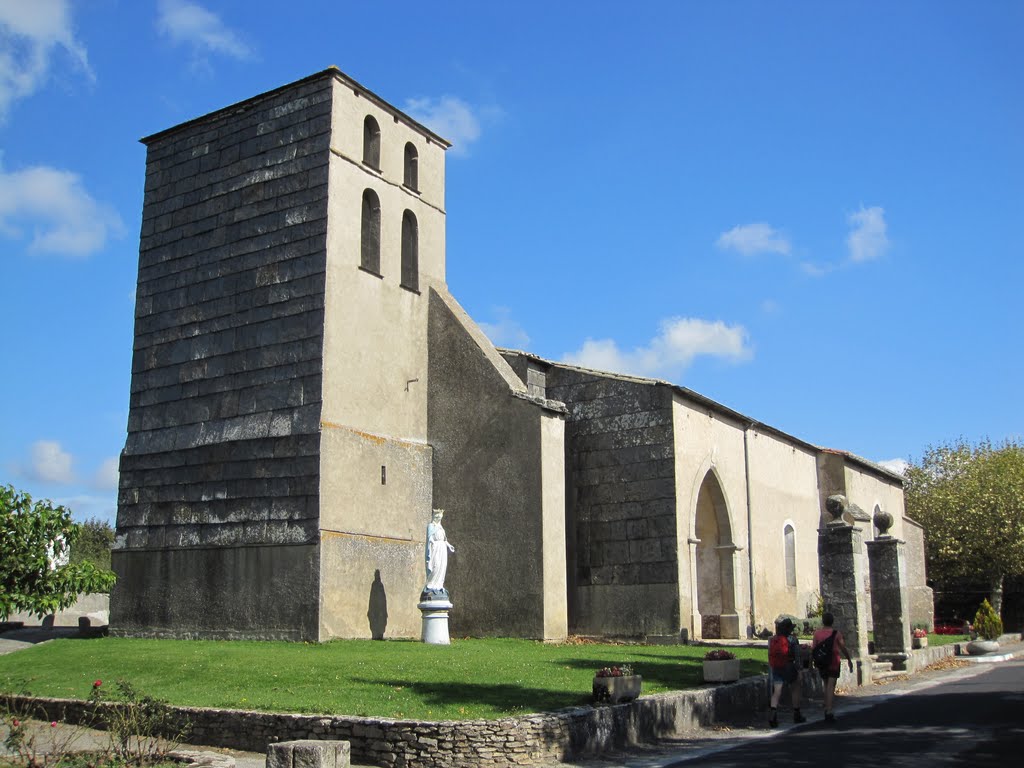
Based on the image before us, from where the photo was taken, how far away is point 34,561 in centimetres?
1315

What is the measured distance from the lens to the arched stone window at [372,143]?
24547 millimetres

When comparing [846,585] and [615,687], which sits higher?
[846,585]

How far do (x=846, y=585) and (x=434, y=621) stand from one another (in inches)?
324

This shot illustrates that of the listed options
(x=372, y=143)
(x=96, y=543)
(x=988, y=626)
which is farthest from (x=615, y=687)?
(x=96, y=543)

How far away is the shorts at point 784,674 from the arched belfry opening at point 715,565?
1196cm

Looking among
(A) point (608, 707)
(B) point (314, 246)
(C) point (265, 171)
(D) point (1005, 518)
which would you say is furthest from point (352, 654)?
(D) point (1005, 518)

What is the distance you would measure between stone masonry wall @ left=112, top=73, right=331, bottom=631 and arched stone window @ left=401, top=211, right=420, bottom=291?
2.96m

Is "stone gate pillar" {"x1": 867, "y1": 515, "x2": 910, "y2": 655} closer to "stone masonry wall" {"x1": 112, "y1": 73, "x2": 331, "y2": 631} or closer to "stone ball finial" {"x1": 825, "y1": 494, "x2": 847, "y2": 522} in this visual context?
"stone ball finial" {"x1": 825, "y1": 494, "x2": 847, "y2": 522}

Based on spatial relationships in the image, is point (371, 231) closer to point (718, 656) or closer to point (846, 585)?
point (846, 585)

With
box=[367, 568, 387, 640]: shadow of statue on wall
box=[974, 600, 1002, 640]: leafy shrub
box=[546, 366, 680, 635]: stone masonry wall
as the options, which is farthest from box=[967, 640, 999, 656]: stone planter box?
box=[367, 568, 387, 640]: shadow of statue on wall

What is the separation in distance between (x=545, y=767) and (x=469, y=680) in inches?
147

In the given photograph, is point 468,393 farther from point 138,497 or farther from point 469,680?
point 469,680

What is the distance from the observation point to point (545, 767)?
36.2 ft

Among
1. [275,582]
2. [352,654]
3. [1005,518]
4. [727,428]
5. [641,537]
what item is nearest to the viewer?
[352,654]
